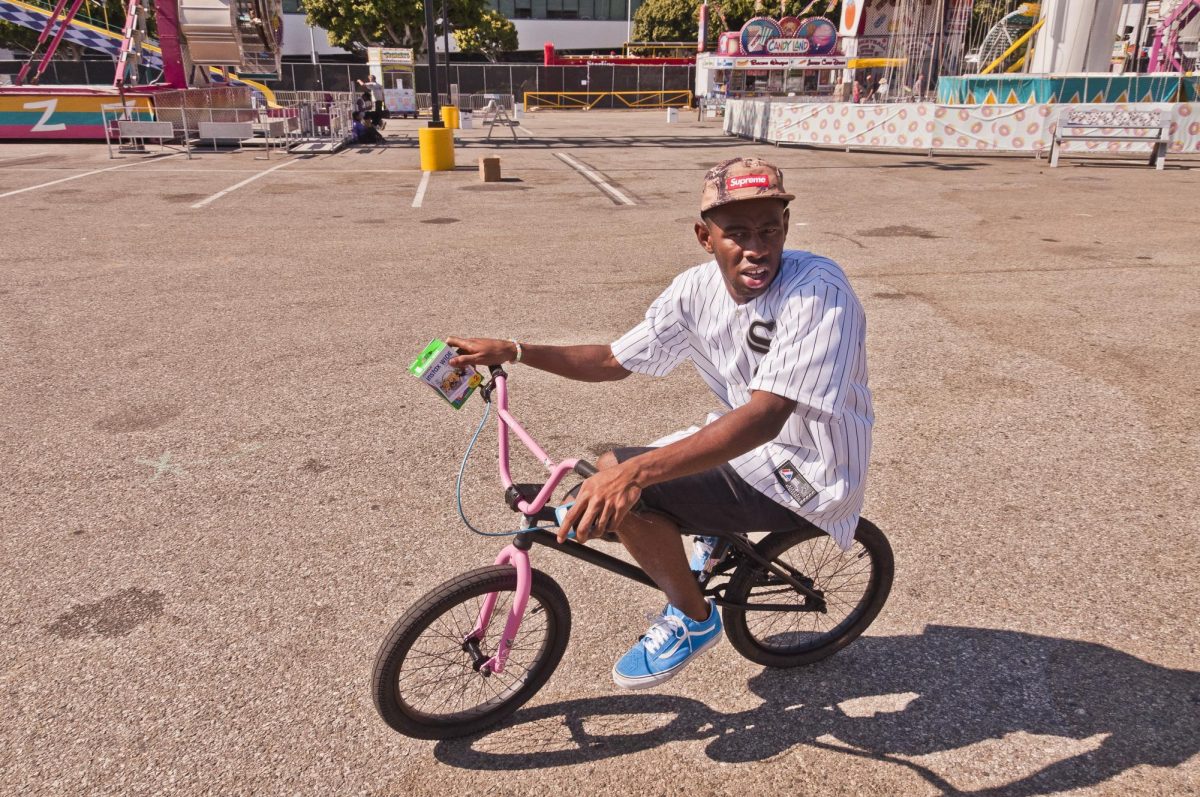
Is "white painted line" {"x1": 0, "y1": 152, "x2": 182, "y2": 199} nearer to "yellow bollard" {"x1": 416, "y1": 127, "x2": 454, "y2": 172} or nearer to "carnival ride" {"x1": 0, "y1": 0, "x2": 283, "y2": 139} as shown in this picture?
"carnival ride" {"x1": 0, "y1": 0, "x2": 283, "y2": 139}

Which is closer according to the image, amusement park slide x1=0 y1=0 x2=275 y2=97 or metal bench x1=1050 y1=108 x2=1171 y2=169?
metal bench x1=1050 y1=108 x2=1171 y2=169

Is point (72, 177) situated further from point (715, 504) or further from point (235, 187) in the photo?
point (715, 504)

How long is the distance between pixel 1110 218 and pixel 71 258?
46.2 feet

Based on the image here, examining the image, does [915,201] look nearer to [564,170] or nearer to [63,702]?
[564,170]

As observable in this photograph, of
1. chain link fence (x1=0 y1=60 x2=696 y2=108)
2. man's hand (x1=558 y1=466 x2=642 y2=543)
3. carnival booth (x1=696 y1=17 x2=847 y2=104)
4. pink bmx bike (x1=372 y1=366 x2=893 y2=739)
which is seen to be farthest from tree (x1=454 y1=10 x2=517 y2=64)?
man's hand (x1=558 y1=466 x2=642 y2=543)

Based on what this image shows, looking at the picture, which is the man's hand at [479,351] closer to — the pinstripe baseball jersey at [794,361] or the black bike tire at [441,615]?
the pinstripe baseball jersey at [794,361]

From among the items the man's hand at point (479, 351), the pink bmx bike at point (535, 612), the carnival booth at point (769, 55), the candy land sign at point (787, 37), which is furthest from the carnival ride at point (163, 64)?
the candy land sign at point (787, 37)

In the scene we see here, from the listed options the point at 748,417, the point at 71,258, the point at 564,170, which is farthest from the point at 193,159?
the point at 748,417

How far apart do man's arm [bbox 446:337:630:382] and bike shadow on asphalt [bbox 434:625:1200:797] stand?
1.23 m

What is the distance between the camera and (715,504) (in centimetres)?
258

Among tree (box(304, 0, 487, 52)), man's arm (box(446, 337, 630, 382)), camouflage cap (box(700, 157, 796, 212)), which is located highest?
tree (box(304, 0, 487, 52))

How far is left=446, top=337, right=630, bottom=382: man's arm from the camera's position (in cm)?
270

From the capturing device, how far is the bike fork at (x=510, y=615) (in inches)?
99.6

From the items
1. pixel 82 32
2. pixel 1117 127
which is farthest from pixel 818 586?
pixel 82 32
